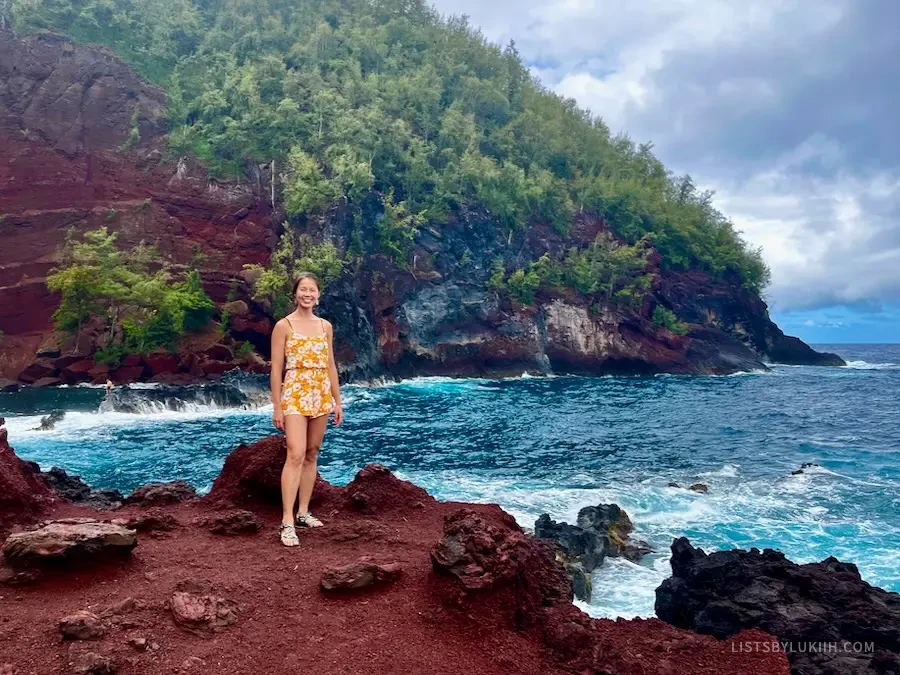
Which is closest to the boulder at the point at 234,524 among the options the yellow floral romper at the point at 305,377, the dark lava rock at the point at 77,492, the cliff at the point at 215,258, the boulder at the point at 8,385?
the yellow floral romper at the point at 305,377

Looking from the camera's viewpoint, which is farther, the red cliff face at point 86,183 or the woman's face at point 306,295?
the red cliff face at point 86,183

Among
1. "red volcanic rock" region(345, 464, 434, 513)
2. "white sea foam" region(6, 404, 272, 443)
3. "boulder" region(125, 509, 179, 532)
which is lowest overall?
"white sea foam" region(6, 404, 272, 443)

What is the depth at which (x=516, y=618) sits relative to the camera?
496 cm

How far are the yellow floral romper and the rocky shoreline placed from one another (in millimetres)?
1328

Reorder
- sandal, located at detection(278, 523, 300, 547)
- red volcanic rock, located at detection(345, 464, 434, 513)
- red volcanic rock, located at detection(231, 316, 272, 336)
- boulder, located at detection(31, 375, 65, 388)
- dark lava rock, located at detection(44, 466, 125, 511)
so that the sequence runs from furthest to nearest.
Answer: red volcanic rock, located at detection(231, 316, 272, 336) < boulder, located at detection(31, 375, 65, 388) < dark lava rock, located at detection(44, 466, 125, 511) < red volcanic rock, located at detection(345, 464, 434, 513) < sandal, located at detection(278, 523, 300, 547)

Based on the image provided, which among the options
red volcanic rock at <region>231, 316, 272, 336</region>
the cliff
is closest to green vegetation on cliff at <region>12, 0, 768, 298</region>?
the cliff

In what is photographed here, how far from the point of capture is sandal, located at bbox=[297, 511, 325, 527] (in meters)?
6.52

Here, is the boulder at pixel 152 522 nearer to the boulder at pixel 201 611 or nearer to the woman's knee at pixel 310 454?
the woman's knee at pixel 310 454

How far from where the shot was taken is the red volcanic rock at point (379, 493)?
7.25m

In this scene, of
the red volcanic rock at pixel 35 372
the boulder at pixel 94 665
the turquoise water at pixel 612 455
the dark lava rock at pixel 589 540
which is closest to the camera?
the boulder at pixel 94 665

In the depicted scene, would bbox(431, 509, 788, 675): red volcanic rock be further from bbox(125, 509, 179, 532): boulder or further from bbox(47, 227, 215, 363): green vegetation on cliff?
bbox(47, 227, 215, 363): green vegetation on cliff

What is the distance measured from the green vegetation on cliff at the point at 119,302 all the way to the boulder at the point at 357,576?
36376 millimetres

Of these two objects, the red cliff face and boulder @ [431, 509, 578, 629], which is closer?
boulder @ [431, 509, 578, 629]

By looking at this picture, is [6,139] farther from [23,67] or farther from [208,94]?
[208,94]
